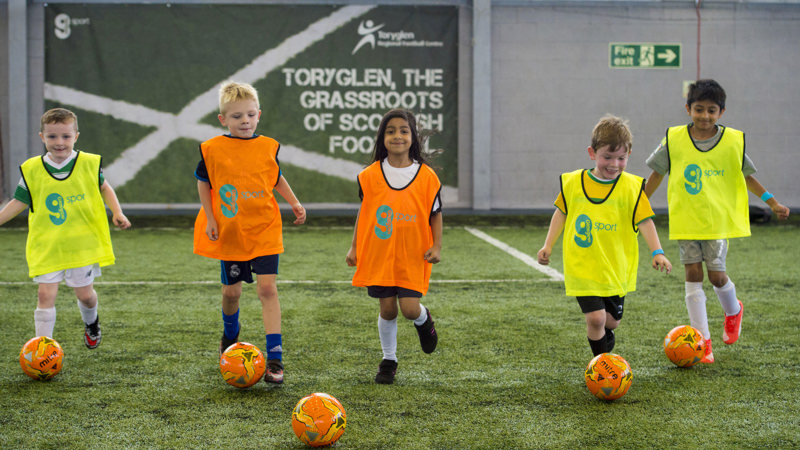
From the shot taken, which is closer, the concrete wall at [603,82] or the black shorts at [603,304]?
the black shorts at [603,304]

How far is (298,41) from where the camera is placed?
504 inches

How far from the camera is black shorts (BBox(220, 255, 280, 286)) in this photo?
3902 mm

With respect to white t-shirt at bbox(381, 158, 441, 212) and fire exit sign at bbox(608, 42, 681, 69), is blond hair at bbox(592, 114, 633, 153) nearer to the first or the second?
white t-shirt at bbox(381, 158, 441, 212)

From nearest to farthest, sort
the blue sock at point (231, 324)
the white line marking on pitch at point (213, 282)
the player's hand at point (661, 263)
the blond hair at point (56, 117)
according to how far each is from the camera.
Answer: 1. the player's hand at point (661, 263)
2. the blond hair at point (56, 117)
3. the blue sock at point (231, 324)
4. the white line marking on pitch at point (213, 282)

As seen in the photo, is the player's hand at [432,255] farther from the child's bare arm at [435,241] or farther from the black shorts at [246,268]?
the black shorts at [246,268]

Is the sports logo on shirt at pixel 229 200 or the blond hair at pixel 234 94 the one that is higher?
the blond hair at pixel 234 94

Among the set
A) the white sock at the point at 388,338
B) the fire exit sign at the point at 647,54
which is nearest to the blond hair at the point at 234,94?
the white sock at the point at 388,338

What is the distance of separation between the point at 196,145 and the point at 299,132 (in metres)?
1.63

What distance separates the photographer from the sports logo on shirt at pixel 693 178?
170 inches

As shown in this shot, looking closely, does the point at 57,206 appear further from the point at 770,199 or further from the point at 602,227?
the point at 770,199

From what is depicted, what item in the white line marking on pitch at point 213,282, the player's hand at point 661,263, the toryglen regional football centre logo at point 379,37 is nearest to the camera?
the player's hand at point 661,263

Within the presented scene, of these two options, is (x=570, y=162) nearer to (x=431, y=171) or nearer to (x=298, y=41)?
(x=298, y=41)

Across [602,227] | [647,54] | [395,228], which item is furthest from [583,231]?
[647,54]

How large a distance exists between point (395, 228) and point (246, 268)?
31.1 inches
